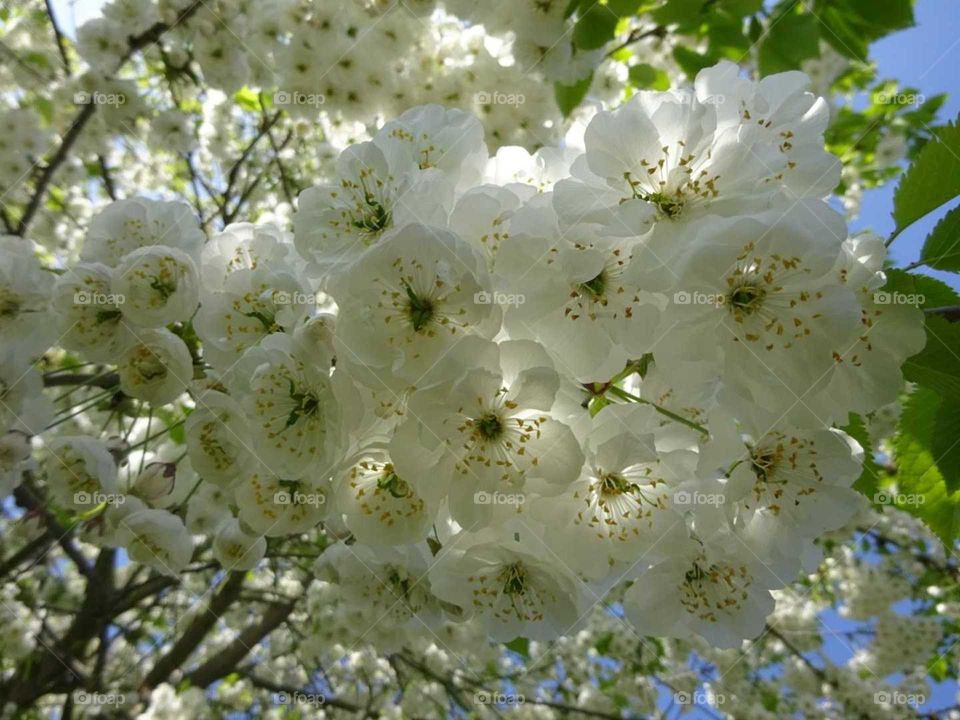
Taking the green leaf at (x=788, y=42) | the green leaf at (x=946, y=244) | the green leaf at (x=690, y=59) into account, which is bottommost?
the green leaf at (x=946, y=244)

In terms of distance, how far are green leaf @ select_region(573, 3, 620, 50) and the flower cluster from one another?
117cm

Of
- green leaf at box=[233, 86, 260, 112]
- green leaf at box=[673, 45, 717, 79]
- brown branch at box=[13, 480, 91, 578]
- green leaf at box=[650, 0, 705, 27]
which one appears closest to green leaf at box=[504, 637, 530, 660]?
brown branch at box=[13, 480, 91, 578]

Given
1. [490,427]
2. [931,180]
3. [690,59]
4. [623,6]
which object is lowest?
[490,427]

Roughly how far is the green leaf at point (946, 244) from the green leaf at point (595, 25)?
148 centimetres

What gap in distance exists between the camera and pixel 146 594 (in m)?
3.87

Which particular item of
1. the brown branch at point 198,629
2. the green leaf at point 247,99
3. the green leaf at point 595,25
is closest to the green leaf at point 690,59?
the green leaf at point 595,25

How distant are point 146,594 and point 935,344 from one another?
4.12 metres

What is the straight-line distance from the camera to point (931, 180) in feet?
3.93

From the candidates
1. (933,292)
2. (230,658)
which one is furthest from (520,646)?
(230,658)

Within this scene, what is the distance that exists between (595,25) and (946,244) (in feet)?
5.03

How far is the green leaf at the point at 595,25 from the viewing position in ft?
7.54

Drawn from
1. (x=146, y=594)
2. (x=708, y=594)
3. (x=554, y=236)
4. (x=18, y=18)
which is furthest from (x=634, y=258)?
(x=18, y=18)

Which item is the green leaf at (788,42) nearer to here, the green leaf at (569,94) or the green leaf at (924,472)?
the green leaf at (569,94)

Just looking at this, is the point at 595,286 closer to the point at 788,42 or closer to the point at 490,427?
the point at 490,427
